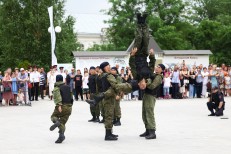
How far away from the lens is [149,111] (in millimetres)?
11289

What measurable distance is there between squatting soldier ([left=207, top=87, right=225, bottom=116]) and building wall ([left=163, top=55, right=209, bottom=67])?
58.9ft

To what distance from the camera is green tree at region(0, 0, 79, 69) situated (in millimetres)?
53250

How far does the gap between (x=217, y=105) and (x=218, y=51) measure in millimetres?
45930

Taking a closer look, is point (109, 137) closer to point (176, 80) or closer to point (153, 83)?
point (153, 83)

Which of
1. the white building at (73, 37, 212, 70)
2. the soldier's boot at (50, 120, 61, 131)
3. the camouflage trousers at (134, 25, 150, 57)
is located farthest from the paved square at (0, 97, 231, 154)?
the white building at (73, 37, 212, 70)

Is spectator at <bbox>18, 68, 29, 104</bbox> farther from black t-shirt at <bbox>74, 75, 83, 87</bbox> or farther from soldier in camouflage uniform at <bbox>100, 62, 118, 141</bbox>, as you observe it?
soldier in camouflage uniform at <bbox>100, 62, 118, 141</bbox>

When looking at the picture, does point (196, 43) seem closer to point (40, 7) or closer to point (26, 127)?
point (40, 7)

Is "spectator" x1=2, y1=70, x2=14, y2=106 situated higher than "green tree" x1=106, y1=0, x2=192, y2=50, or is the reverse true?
"green tree" x1=106, y1=0, x2=192, y2=50

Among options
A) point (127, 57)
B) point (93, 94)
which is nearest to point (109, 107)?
point (93, 94)

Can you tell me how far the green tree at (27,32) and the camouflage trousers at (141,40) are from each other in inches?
1671

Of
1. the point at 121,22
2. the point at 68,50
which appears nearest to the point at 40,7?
the point at 68,50

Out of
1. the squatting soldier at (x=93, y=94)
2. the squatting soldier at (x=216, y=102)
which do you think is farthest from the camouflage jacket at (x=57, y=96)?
the squatting soldier at (x=216, y=102)

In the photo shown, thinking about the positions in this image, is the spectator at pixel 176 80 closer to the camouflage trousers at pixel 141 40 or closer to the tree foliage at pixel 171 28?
the camouflage trousers at pixel 141 40

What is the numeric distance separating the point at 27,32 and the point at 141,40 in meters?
43.8
